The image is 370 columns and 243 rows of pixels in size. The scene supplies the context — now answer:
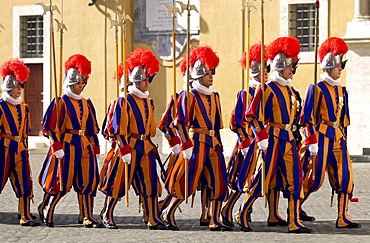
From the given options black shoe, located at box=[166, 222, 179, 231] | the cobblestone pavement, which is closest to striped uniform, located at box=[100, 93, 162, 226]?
black shoe, located at box=[166, 222, 179, 231]

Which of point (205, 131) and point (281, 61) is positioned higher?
point (281, 61)

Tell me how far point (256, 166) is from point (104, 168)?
1.70 meters

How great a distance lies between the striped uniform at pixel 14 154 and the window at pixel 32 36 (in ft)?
40.4

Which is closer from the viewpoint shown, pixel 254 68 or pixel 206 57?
pixel 206 57

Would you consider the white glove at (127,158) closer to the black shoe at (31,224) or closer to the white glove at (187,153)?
the white glove at (187,153)

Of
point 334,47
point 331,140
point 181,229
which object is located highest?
point 334,47

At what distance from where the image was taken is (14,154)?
33.4ft

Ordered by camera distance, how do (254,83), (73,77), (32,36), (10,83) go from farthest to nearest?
(32,36) < (254,83) < (10,83) < (73,77)

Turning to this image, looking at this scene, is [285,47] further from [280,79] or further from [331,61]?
[331,61]

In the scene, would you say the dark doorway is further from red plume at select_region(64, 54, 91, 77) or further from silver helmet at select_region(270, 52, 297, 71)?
silver helmet at select_region(270, 52, 297, 71)

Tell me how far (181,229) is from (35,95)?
531 inches

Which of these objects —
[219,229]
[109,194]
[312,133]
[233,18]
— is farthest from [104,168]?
[233,18]

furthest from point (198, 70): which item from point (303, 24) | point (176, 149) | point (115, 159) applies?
point (303, 24)

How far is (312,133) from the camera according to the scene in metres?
9.40
